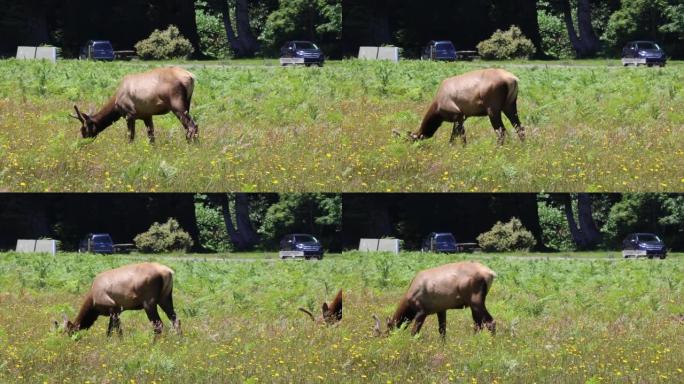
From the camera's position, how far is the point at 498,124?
26.0 metres

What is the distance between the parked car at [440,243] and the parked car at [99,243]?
8469 millimetres

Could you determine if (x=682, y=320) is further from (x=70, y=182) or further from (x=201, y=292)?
(x=70, y=182)

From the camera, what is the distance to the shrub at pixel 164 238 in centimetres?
2872

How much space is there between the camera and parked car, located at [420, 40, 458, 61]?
→ 42259 millimetres

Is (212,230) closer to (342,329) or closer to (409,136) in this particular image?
(409,136)

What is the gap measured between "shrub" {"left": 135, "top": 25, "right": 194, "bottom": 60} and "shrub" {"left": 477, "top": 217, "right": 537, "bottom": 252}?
1012 cm

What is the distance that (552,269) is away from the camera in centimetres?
3328

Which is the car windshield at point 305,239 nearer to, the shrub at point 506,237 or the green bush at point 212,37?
the shrub at point 506,237

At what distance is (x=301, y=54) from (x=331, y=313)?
1932cm

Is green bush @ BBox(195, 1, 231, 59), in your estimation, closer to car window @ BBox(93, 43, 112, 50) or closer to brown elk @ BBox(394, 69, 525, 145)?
car window @ BBox(93, 43, 112, 50)

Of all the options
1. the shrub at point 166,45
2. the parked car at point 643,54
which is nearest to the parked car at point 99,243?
the shrub at point 166,45

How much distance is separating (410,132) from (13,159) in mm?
8542

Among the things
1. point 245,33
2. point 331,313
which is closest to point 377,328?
point 331,313

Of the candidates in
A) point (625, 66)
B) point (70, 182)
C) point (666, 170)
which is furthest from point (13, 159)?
point (625, 66)
